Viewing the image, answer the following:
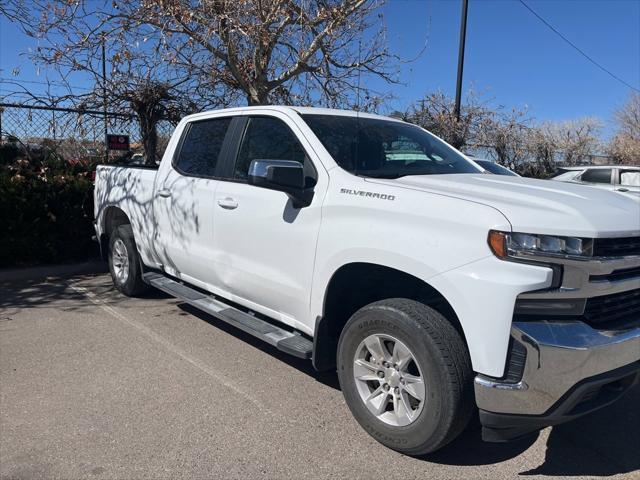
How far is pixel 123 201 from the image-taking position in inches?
234

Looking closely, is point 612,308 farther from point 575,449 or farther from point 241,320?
point 241,320

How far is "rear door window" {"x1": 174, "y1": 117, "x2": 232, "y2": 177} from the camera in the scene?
4738 mm

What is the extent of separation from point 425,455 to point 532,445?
724 millimetres

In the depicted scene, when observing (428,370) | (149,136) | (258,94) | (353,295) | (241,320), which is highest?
(258,94)

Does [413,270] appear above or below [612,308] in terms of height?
above

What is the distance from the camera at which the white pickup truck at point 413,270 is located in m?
2.58

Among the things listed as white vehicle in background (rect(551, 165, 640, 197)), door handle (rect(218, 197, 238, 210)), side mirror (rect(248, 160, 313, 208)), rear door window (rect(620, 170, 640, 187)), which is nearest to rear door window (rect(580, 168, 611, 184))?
white vehicle in background (rect(551, 165, 640, 197))

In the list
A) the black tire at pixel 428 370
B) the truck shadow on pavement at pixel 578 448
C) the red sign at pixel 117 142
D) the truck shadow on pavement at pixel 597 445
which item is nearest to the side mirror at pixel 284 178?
the black tire at pixel 428 370

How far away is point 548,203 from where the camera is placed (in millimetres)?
2818

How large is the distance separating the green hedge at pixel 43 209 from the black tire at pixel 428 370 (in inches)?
222

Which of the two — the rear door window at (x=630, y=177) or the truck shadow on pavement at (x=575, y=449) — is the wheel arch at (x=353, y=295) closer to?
the truck shadow on pavement at (x=575, y=449)

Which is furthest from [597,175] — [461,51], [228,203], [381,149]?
[228,203]

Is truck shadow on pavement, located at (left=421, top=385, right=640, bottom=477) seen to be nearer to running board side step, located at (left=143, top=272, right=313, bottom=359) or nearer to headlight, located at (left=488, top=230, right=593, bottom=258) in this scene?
running board side step, located at (left=143, top=272, right=313, bottom=359)

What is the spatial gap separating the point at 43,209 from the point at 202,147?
136 inches
